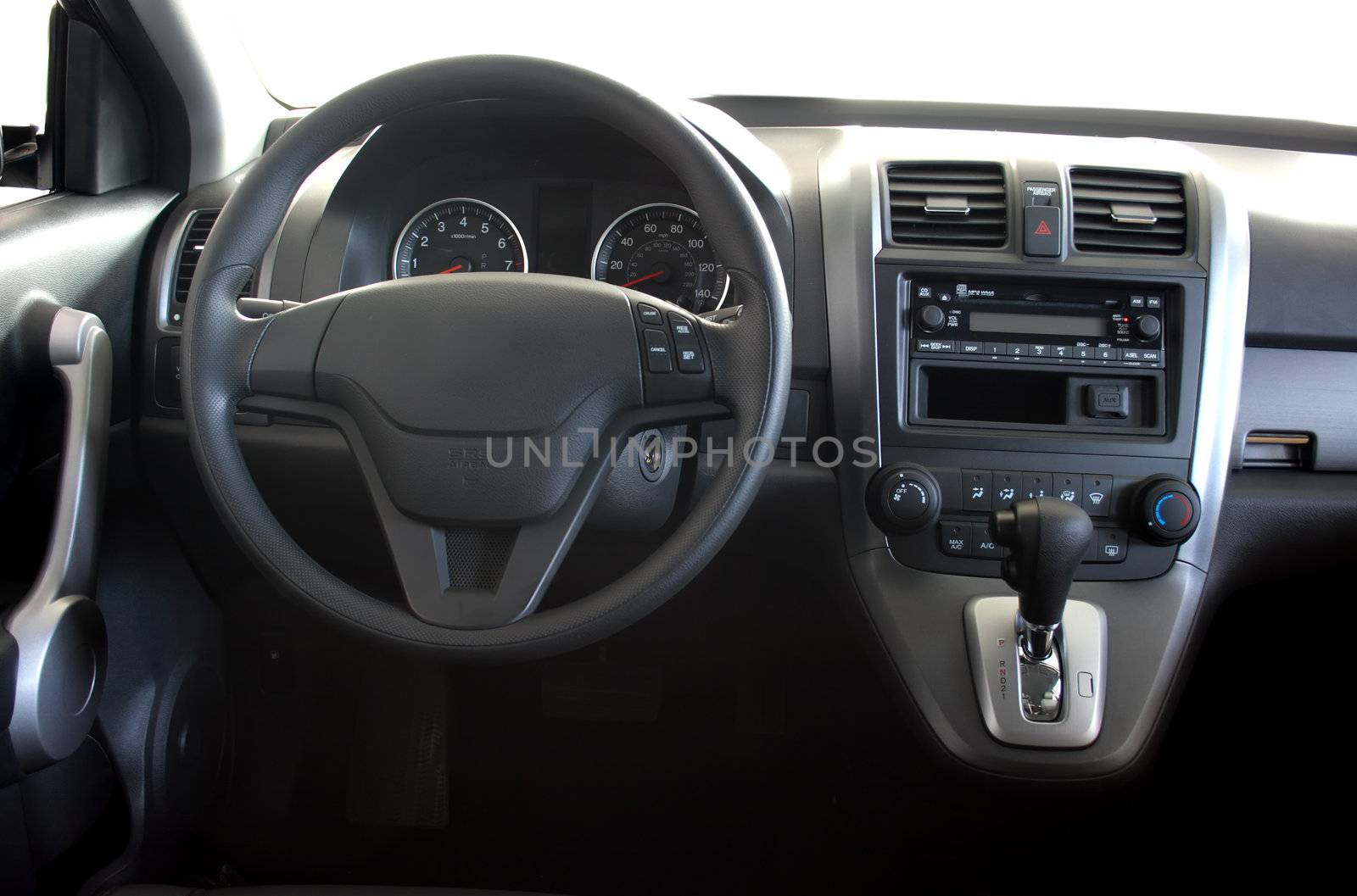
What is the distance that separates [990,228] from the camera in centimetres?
122

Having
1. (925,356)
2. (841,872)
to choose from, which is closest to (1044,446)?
(925,356)

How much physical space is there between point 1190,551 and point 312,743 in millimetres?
1357

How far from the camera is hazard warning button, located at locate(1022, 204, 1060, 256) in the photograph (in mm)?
1192

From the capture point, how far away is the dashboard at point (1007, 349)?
1.19 metres

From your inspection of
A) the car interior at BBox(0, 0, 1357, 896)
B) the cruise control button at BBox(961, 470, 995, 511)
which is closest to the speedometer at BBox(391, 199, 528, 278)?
the car interior at BBox(0, 0, 1357, 896)

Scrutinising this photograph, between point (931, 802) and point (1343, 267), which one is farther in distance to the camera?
point (931, 802)

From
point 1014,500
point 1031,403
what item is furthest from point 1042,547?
point 1031,403

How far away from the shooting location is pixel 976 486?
1201 millimetres

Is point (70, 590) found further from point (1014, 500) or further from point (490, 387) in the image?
point (1014, 500)

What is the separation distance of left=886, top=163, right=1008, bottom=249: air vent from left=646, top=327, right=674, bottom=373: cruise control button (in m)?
0.41

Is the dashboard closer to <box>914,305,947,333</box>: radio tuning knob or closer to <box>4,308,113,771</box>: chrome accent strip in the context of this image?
<box>914,305,947,333</box>: radio tuning knob

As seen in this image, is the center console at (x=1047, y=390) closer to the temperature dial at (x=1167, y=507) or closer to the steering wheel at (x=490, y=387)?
the temperature dial at (x=1167, y=507)

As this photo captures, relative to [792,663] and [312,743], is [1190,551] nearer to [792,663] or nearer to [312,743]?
[792,663]

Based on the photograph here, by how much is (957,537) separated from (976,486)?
7 centimetres
